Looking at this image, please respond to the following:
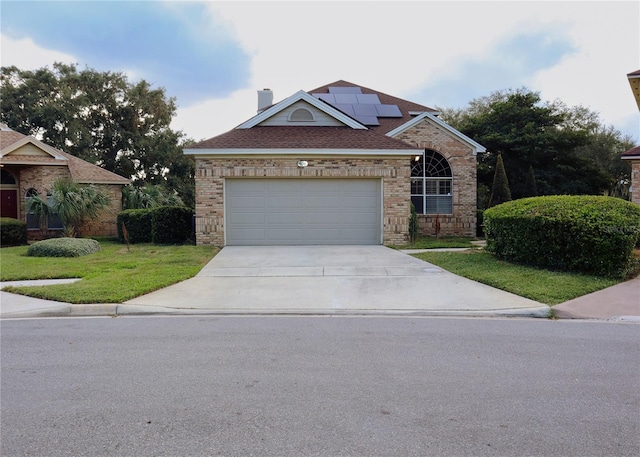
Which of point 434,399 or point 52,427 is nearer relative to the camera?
point 52,427

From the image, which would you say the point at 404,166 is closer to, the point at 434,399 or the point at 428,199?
the point at 428,199

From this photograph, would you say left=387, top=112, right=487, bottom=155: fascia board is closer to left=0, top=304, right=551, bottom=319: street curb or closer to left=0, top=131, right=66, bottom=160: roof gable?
left=0, top=304, right=551, bottom=319: street curb

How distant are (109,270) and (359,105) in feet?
48.6

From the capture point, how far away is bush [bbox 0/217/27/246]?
55.0 ft

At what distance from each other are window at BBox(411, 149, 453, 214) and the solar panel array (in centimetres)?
280

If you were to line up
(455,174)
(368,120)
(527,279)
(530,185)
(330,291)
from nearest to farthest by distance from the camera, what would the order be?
(330,291) < (527,279) < (455,174) < (368,120) < (530,185)

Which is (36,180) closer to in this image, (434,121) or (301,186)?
(301,186)

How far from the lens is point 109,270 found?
10781 mm

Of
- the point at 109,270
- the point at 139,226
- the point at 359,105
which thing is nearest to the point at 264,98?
the point at 359,105

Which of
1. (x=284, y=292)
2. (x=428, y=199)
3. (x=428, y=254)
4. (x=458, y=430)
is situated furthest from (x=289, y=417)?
(x=428, y=199)

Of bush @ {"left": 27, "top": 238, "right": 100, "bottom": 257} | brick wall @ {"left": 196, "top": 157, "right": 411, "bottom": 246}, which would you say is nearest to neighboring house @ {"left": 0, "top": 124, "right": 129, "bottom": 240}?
bush @ {"left": 27, "top": 238, "right": 100, "bottom": 257}

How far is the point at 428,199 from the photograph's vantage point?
19.9 meters

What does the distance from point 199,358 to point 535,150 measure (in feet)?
90.3

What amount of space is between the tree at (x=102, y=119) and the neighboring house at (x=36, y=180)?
11.8m
